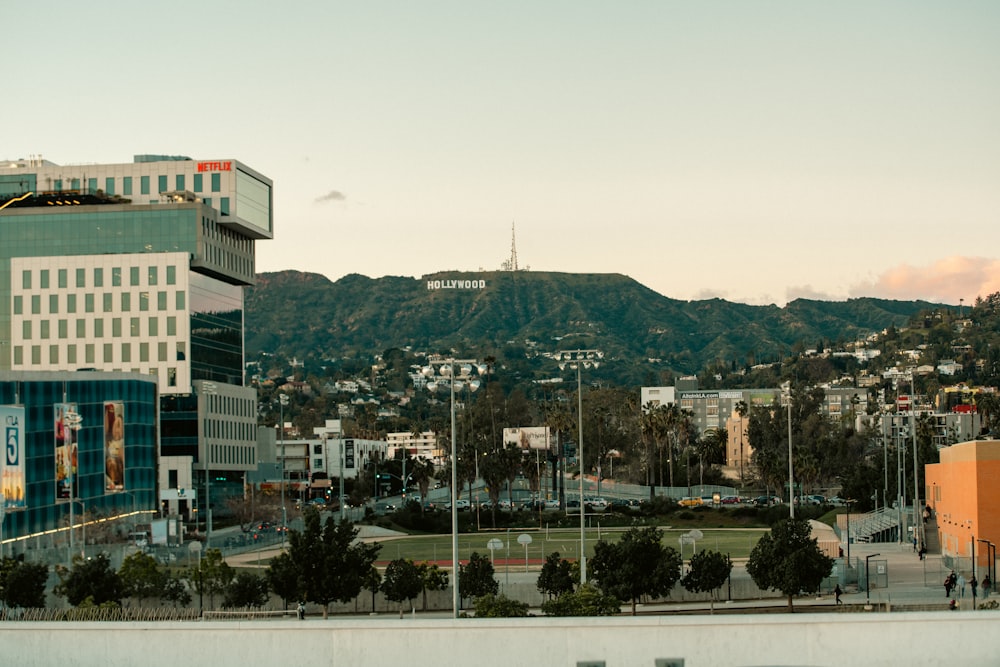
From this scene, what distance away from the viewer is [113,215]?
149 m

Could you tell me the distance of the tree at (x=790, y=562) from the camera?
62344 mm

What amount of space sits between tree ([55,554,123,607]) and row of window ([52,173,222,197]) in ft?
333

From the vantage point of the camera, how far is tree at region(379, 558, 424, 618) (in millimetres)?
64812

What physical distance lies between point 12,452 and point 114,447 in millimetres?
26583

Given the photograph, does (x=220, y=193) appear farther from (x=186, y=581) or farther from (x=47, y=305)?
(x=186, y=581)

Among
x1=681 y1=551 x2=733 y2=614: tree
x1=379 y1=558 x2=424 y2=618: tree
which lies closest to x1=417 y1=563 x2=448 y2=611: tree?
x1=379 y1=558 x2=424 y2=618: tree

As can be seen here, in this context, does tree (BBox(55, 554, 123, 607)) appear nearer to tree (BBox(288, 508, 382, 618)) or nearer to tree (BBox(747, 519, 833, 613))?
tree (BBox(288, 508, 382, 618))

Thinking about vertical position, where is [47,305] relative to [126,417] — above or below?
above

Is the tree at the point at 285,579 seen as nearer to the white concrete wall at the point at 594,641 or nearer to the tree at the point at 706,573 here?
the tree at the point at 706,573

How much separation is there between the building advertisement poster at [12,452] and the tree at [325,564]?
104 ft

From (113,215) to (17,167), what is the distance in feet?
60.3

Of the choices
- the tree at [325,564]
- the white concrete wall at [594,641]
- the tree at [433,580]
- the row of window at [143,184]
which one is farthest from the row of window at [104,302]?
the white concrete wall at [594,641]

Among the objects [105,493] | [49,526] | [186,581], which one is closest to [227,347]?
[105,493]

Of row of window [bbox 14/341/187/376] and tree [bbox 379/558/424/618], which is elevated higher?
row of window [bbox 14/341/187/376]
